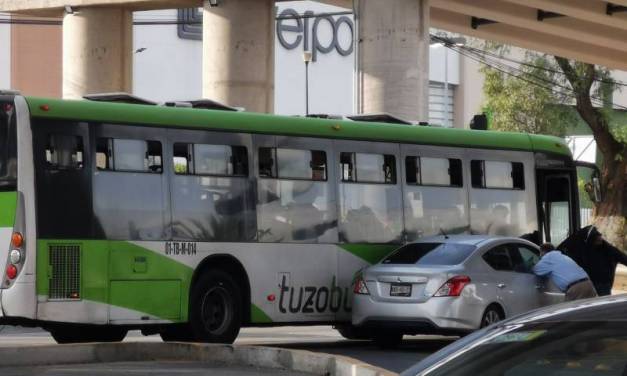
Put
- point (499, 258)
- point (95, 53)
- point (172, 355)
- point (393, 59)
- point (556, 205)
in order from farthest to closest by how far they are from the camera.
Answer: point (95, 53) → point (393, 59) → point (556, 205) → point (499, 258) → point (172, 355)

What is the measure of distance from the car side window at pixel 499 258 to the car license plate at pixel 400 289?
47.6 inches

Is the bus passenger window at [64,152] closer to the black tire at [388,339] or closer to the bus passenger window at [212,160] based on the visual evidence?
the bus passenger window at [212,160]

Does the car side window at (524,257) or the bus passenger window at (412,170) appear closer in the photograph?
the car side window at (524,257)

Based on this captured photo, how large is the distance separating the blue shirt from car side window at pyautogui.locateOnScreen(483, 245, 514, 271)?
477 millimetres

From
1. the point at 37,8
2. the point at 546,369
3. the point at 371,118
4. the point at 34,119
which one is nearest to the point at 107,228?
the point at 34,119

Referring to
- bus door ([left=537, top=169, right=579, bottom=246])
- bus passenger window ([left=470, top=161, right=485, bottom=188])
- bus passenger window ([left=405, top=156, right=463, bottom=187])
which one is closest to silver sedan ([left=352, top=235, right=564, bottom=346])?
bus passenger window ([left=405, top=156, right=463, bottom=187])

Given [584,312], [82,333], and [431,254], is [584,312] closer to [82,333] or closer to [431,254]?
[431,254]

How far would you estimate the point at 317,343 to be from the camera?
20688 millimetres

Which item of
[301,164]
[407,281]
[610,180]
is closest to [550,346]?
[407,281]

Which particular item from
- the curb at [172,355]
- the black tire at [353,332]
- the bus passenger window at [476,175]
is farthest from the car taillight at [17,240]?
the bus passenger window at [476,175]

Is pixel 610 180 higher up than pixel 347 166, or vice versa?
pixel 610 180

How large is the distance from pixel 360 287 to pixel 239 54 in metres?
13.2

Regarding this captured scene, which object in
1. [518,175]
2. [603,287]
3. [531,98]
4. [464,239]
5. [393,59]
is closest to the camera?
[464,239]

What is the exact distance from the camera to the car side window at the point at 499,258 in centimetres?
1898
